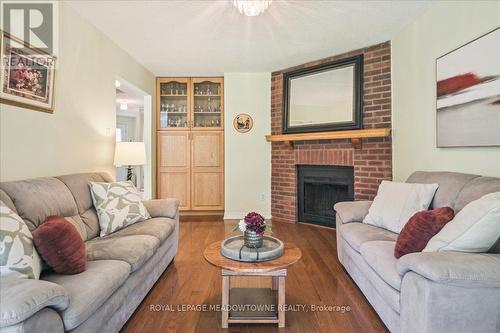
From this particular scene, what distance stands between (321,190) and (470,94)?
7.71ft

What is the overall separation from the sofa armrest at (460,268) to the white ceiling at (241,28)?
2193mm

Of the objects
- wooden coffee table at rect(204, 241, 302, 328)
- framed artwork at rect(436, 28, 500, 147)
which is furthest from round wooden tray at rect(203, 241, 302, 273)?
framed artwork at rect(436, 28, 500, 147)

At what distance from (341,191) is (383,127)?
1054 millimetres

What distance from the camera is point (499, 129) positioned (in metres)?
1.90

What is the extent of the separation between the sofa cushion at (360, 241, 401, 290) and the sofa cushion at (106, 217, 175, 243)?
150cm

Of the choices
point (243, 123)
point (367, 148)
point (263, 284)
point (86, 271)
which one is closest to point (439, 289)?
point (263, 284)

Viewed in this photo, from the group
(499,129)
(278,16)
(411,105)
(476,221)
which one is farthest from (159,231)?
(411,105)

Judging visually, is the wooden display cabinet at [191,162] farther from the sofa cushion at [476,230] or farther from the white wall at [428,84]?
the sofa cushion at [476,230]

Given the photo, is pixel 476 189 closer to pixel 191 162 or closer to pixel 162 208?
pixel 162 208

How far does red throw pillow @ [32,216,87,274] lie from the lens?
56.1 inches

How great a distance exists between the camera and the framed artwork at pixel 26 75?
6.09ft

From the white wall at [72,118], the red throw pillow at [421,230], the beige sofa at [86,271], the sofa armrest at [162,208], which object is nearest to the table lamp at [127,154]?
the white wall at [72,118]

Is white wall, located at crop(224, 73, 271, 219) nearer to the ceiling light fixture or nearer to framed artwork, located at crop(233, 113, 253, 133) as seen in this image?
framed artwork, located at crop(233, 113, 253, 133)

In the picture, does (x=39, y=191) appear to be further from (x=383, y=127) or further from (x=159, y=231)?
(x=383, y=127)
